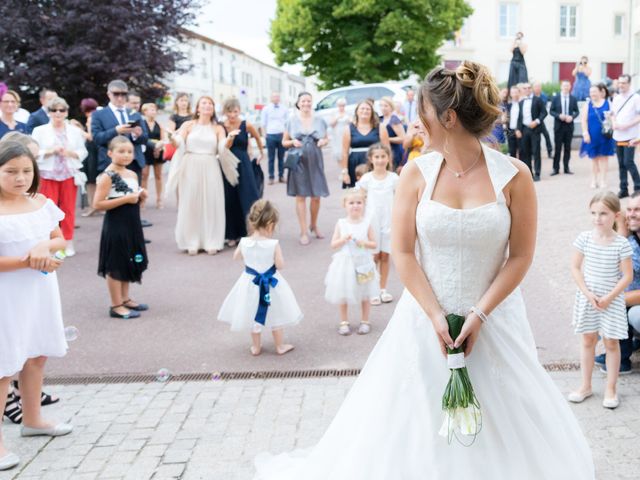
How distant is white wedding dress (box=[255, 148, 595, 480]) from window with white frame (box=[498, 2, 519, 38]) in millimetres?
50738

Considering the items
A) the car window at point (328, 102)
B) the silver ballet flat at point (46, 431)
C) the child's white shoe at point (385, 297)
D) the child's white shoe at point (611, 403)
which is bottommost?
the silver ballet flat at point (46, 431)

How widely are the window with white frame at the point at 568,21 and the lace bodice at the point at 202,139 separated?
46.0m

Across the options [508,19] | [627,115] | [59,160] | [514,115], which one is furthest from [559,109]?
[508,19]

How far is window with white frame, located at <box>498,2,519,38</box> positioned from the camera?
5028cm

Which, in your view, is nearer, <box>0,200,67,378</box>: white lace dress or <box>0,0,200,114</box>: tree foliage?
<box>0,200,67,378</box>: white lace dress

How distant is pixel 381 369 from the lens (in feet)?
11.0

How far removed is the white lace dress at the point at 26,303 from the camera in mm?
4340

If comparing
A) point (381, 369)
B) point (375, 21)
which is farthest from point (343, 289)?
point (375, 21)

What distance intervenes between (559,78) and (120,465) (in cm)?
5248

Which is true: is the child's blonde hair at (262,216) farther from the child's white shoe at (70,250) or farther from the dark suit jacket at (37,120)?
the dark suit jacket at (37,120)

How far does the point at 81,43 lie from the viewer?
61.0 ft

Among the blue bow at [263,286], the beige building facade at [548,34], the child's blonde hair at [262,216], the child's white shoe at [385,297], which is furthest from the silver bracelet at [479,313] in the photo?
the beige building facade at [548,34]

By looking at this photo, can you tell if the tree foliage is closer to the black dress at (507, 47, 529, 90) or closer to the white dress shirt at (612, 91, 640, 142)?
the black dress at (507, 47, 529, 90)

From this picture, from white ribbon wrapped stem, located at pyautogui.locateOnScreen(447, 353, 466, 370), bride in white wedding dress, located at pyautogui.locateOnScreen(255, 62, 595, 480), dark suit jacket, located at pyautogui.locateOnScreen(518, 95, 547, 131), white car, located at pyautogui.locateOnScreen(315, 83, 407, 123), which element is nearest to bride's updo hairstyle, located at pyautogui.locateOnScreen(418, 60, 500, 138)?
bride in white wedding dress, located at pyautogui.locateOnScreen(255, 62, 595, 480)
